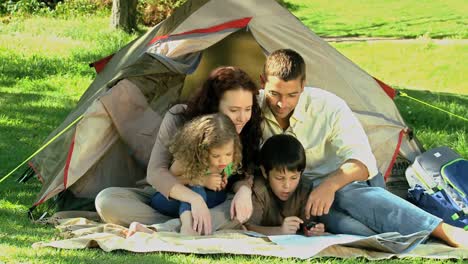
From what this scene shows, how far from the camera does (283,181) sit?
413cm

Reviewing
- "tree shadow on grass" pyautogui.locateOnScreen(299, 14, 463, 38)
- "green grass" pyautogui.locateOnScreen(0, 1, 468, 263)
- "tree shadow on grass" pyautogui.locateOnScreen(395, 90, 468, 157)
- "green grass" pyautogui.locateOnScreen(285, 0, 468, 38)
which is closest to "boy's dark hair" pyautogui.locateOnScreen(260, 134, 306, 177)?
"green grass" pyautogui.locateOnScreen(0, 1, 468, 263)

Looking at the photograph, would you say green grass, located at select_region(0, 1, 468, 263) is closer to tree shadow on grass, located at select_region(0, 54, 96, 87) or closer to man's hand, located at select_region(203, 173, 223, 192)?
tree shadow on grass, located at select_region(0, 54, 96, 87)

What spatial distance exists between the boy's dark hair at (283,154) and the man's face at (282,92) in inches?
6.3

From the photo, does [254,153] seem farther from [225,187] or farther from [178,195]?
[178,195]

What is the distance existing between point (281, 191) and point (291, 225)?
191mm

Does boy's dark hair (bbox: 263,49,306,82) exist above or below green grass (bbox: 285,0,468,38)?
below

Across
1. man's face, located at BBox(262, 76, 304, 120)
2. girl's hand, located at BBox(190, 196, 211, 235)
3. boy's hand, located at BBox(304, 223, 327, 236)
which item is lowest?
boy's hand, located at BBox(304, 223, 327, 236)

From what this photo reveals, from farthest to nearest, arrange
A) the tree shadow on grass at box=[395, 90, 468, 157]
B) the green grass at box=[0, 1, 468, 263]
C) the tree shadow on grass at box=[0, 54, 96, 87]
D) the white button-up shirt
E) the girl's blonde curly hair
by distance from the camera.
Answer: the tree shadow on grass at box=[0, 54, 96, 87] < the tree shadow on grass at box=[395, 90, 468, 157] < the white button-up shirt < the girl's blonde curly hair < the green grass at box=[0, 1, 468, 263]

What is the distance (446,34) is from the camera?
568 inches

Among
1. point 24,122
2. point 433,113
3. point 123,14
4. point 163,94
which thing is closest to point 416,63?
point 123,14

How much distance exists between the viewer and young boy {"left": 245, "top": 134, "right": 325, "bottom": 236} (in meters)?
4.09

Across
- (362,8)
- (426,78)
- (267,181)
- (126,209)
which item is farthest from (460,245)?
(362,8)

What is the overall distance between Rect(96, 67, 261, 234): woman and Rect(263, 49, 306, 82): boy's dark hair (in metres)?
0.12

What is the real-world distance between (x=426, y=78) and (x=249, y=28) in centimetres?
628
